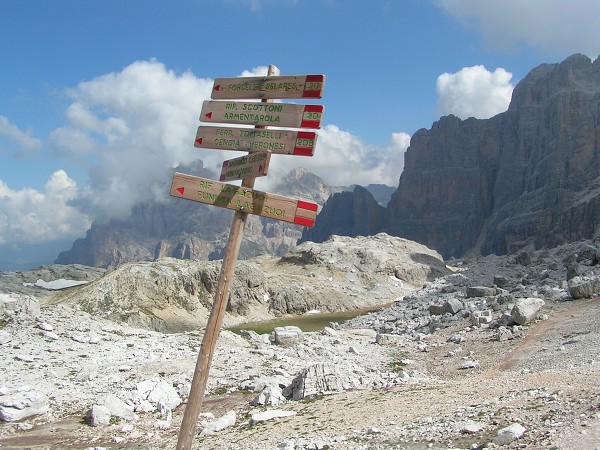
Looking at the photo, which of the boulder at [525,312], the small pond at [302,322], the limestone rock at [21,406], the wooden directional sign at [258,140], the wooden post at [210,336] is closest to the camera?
the wooden post at [210,336]

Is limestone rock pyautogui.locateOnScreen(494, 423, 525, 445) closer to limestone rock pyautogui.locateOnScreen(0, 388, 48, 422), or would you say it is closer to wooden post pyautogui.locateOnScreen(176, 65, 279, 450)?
wooden post pyautogui.locateOnScreen(176, 65, 279, 450)

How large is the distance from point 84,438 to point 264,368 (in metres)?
9.47

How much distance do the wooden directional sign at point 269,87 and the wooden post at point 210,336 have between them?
0.33 m

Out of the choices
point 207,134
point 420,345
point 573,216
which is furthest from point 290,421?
point 573,216

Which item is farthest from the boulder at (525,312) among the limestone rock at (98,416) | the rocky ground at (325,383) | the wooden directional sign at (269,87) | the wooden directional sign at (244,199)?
the wooden directional sign at (269,87)

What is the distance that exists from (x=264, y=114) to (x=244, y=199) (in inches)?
60.8

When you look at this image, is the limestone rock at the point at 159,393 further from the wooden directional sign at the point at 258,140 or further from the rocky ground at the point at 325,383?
the wooden directional sign at the point at 258,140

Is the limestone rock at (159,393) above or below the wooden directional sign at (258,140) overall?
below

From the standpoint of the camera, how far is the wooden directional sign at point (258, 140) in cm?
866

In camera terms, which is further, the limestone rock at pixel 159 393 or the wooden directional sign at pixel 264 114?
the limestone rock at pixel 159 393

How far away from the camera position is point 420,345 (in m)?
32.6

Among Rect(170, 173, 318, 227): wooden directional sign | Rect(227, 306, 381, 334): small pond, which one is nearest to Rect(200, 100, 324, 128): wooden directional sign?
Rect(170, 173, 318, 227): wooden directional sign

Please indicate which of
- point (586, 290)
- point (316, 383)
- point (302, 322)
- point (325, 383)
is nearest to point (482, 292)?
point (586, 290)

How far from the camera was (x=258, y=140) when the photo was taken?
357 inches
